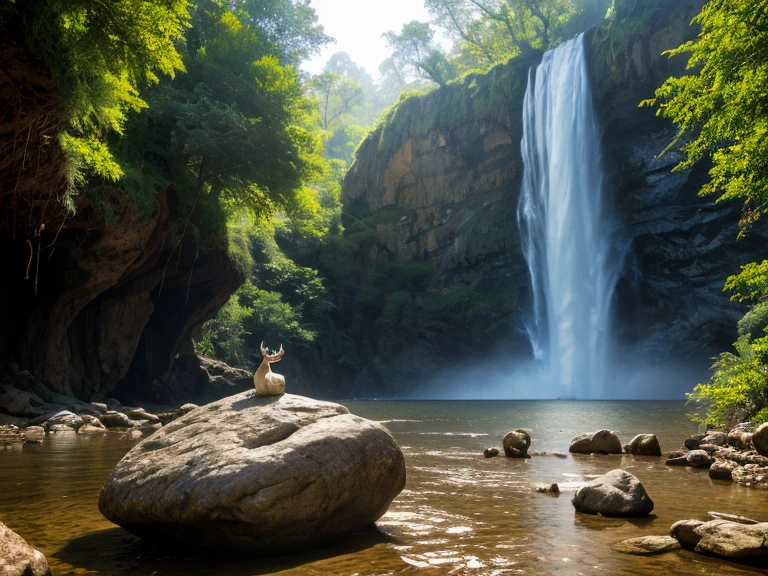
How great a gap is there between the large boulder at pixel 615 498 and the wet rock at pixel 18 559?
16.9ft

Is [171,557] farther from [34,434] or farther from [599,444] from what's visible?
[34,434]

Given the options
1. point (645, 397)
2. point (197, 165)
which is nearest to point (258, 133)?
point (197, 165)

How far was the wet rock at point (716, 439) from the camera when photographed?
11672 millimetres

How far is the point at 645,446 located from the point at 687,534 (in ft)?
23.4

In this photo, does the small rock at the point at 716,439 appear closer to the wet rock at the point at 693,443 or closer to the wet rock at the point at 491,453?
the wet rock at the point at 693,443

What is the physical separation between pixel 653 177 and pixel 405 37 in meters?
28.2

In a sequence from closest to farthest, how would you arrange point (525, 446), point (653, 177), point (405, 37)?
point (525, 446), point (653, 177), point (405, 37)

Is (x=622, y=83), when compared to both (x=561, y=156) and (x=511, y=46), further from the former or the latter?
(x=511, y=46)

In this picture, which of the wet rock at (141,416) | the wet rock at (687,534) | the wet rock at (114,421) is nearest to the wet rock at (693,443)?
the wet rock at (687,534)

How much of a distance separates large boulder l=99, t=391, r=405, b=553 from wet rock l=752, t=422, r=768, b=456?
6.64 metres

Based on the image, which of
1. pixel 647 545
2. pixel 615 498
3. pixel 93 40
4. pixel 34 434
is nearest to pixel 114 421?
pixel 34 434

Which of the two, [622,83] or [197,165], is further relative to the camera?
[622,83]

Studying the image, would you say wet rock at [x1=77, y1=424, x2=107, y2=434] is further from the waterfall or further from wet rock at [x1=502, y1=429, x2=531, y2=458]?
the waterfall

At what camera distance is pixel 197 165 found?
22844mm
